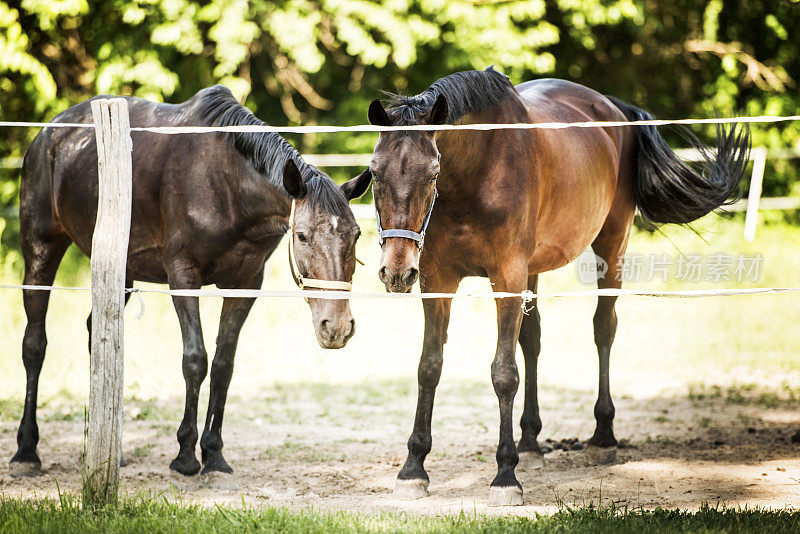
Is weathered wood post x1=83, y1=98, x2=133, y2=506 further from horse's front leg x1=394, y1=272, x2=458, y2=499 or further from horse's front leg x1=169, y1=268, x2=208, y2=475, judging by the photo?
horse's front leg x1=394, y1=272, x2=458, y2=499

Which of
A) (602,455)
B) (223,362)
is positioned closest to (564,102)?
(602,455)

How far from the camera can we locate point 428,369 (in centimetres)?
445

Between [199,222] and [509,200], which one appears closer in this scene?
[509,200]

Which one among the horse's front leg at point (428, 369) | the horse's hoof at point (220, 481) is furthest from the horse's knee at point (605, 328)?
the horse's hoof at point (220, 481)

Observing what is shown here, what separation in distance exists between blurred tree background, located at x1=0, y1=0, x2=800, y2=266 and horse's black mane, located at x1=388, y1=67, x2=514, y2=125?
7557 mm

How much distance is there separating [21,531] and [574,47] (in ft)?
42.4

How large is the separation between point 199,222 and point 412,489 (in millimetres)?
1880

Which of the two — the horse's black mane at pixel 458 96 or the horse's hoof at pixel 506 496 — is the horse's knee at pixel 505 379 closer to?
the horse's hoof at pixel 506 496

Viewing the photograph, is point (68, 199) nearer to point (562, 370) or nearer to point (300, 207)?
point (300, 207)

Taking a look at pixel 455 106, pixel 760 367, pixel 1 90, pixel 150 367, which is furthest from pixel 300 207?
pixel 1 90

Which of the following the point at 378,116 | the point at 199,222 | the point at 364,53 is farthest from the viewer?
the point at 364,53

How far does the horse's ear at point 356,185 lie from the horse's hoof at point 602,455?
2.37 metres

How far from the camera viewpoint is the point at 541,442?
222 inches

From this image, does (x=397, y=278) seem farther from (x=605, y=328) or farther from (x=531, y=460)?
(x=605, y=328)
